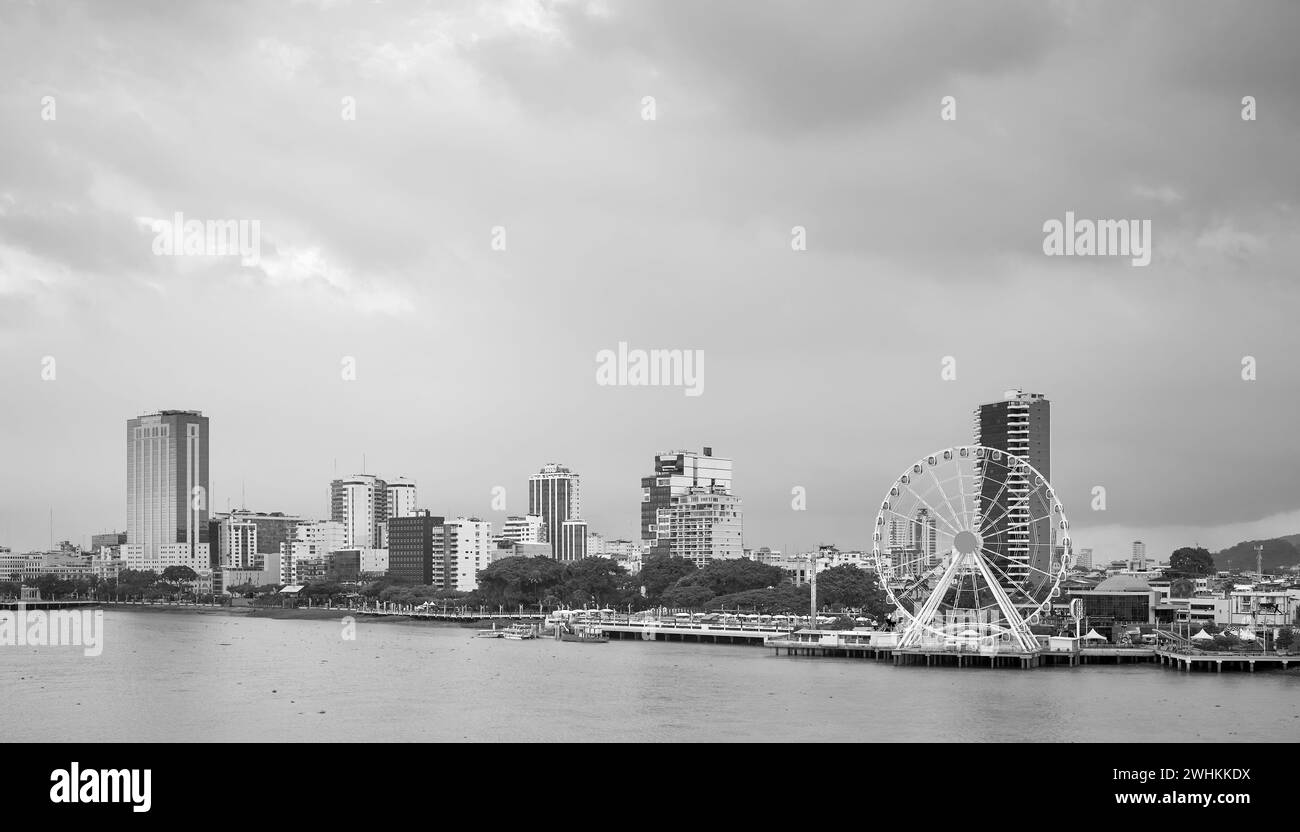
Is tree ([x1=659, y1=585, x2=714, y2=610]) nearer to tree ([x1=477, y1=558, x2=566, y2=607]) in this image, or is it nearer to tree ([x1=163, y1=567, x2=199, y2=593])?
tree ([x1=477, y1=558, x2=566, y2=607])

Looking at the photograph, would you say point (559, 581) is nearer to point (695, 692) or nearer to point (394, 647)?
point (394, 647)

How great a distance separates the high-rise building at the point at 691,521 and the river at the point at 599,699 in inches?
2922

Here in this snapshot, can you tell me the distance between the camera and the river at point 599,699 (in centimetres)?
3847

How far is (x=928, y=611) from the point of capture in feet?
210

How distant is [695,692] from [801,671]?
35.7 feet

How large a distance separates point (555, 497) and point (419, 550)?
46.8m

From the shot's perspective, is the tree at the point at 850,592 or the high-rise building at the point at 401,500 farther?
the high-rise building at the point at 401,500

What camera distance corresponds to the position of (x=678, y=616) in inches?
3627

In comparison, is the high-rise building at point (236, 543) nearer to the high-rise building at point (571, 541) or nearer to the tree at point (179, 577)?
the tree at point (179, 577)

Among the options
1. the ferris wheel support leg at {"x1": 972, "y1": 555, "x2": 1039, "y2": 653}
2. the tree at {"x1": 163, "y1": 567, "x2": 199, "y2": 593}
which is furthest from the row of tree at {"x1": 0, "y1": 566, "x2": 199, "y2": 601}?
the ferris wheel support leg at {"x1": 972, "y1": 555, "x2": 1039, "y2": 653}

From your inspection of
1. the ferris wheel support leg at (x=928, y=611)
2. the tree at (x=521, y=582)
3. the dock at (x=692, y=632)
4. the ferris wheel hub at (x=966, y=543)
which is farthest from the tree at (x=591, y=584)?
the ferris wheel hub at (x=966, y=543)

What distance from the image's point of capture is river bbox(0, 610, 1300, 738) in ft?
126

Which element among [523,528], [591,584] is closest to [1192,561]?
[591,584]
